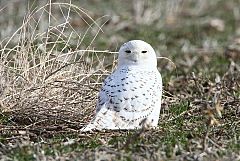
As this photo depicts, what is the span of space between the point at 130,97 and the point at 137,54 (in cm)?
52

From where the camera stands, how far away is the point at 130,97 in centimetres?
662

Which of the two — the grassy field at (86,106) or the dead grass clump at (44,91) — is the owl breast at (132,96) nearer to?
the grassy field at (86,106)

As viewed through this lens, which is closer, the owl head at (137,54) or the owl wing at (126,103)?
the owl wing at (126,103)

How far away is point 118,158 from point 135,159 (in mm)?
127

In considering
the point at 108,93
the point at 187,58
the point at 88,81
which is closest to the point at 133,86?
the point at 108,93

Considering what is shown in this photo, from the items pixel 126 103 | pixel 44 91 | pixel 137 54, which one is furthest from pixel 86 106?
pixel 126 103

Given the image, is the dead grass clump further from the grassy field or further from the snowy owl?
the snowy owl

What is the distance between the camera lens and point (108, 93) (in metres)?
6.73

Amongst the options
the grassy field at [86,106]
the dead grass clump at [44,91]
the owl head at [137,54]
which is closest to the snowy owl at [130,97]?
the owl head at [137,54]

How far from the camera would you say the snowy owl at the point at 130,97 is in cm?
659

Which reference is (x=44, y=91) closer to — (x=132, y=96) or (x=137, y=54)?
(x=137, y=54)

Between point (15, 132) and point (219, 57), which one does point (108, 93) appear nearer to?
point (15, 132)

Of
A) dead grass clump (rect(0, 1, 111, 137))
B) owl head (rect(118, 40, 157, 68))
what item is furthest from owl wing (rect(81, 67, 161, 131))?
dead grass clump (rect(0, 1, 111, 137))

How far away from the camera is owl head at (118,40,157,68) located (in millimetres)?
7000
